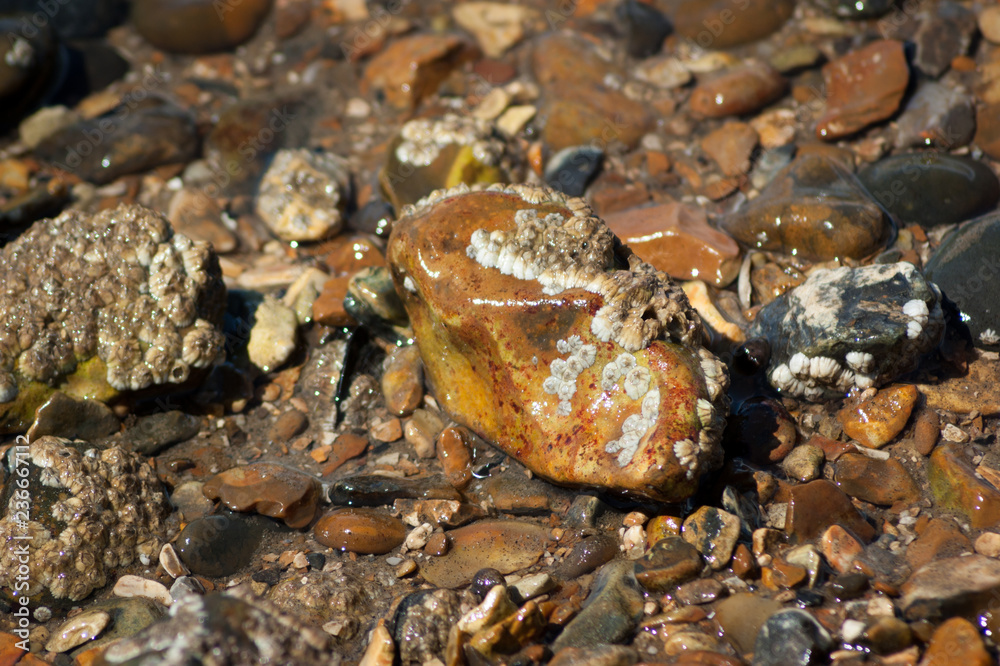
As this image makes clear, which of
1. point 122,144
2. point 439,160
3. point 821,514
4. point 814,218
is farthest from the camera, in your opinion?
point 122,144

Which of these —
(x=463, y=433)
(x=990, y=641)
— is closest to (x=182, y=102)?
(x=463, y=433)

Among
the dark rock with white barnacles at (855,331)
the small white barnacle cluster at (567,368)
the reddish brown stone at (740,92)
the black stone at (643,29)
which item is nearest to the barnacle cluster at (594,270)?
the small white barnacle cluster at (567,368)

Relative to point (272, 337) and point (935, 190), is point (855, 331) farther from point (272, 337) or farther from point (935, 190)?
point (272, 337)

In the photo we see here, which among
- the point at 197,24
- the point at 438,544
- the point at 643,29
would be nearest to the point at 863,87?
the point at 643,29

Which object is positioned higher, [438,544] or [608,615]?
[608,615]

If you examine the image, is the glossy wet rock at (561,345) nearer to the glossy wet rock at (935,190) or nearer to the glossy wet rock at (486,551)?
the glossy wet rock at (486,551)

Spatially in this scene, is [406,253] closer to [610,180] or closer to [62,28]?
[610,180]
